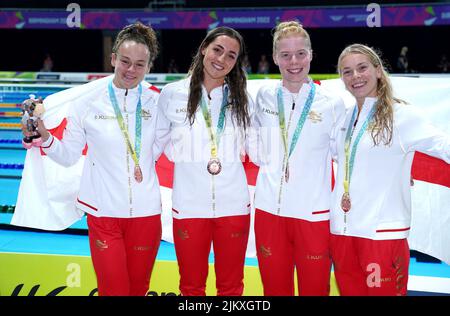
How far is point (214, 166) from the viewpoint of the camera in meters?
2.56

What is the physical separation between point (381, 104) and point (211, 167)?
86cm

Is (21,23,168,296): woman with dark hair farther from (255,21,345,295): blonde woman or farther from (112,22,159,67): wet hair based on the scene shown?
(255,21,345,295): blonde woman

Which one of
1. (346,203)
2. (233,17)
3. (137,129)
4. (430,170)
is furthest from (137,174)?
(233,17)

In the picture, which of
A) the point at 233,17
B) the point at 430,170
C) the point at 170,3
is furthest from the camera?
the point at 170,3

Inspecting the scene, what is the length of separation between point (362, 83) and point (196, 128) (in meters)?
0.83

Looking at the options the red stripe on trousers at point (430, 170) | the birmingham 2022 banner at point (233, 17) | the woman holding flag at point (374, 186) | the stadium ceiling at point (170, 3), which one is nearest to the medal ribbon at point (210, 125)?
the woman holding flag at point (374, 186)

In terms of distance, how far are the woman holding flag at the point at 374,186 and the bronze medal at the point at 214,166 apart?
0.57 meters

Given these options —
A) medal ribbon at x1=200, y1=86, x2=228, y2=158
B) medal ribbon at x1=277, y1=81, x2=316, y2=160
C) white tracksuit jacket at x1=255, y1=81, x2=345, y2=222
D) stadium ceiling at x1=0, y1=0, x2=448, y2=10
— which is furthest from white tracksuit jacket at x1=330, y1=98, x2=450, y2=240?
A: stadium ceiling at x1=0, y1=0, x2=448, y2=10

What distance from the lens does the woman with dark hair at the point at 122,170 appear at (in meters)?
2.59

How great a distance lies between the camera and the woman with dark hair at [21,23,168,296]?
8.48 feet

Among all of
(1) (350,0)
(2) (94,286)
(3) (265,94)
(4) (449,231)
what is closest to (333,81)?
(3) (265,94)

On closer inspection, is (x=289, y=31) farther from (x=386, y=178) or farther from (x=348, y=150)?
(x=386, y=178)

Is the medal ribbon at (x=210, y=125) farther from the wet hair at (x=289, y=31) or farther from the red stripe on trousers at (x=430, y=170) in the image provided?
the red stripe on trousers at (x=430, y=170)

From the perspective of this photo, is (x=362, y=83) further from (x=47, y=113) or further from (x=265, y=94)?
(x=47, y=113)
